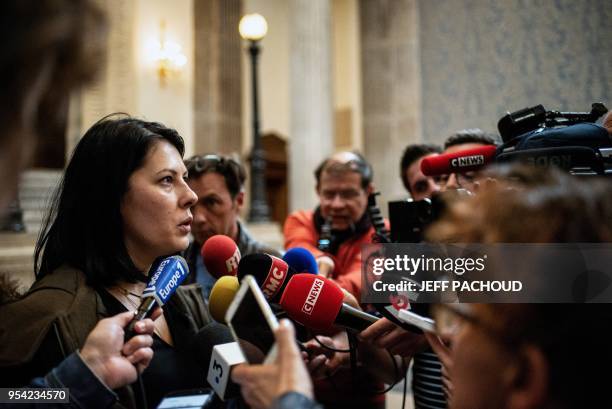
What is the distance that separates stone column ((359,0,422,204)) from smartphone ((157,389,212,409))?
662 centimetres

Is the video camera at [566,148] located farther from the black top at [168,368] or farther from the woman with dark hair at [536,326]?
the black top at [168,368]

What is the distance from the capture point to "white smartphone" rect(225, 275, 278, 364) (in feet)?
2.90

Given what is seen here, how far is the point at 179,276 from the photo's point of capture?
1.26 metres

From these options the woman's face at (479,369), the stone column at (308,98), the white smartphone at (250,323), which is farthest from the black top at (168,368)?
the stone column at (308,98)

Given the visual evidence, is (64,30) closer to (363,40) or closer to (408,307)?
(408,307)

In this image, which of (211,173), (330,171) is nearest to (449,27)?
(330,171)

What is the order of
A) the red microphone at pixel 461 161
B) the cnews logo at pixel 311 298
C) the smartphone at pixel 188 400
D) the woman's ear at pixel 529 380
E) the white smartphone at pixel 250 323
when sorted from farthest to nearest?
the red microphone at pixel 461 161, the cnews logo at pixel 311 298, the smartphone at pixel 188 400, the white smartphone at pixel 250 323, the woman's ear at pixel 529 380

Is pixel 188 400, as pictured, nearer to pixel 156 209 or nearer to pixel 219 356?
pixel 219 356

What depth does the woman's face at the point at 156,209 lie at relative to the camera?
1.40 meters

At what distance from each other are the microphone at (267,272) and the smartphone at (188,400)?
0.28m

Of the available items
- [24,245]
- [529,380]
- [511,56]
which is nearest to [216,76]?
[24,245]

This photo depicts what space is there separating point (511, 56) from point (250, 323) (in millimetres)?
1517

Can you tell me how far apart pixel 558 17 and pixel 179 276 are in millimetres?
1429

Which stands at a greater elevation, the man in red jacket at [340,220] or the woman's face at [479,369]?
the man in red jacket at [340,220]
